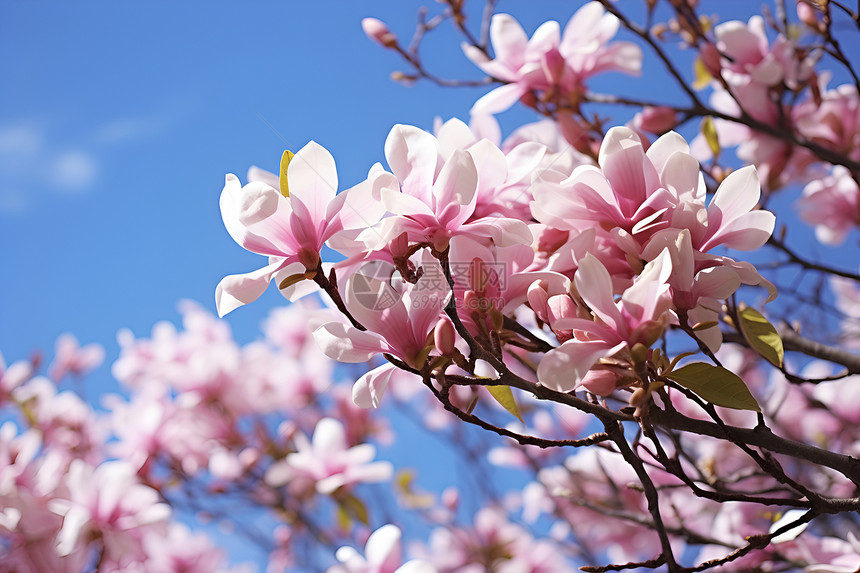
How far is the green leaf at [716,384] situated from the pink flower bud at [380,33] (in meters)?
1.17

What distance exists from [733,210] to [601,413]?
0.24m

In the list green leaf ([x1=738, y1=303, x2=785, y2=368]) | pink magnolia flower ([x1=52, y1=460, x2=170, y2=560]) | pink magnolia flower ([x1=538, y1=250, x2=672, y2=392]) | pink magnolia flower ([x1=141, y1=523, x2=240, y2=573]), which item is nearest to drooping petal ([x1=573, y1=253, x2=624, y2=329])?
pink magnolia flower ([x1=538, y1=250, x2=672, y2=392])

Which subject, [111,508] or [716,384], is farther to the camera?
[111,508]

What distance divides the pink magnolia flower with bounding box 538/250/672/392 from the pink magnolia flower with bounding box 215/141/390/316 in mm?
217

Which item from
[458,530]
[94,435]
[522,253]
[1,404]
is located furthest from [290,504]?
[522,253]

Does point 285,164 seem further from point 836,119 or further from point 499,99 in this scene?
point 836,119

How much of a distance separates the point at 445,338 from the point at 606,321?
149 mm

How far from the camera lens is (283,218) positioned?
646 millimetres

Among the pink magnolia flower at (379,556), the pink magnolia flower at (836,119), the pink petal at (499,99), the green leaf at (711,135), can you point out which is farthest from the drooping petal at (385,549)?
the pink magnolia flower at (836,119)

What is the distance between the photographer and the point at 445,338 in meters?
0.63

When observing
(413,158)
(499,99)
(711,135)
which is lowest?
(413,158)

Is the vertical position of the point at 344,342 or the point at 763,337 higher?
the point at 763,337

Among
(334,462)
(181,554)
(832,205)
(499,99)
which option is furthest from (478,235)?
(181,554)

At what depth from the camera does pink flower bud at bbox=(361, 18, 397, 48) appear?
1.53m
